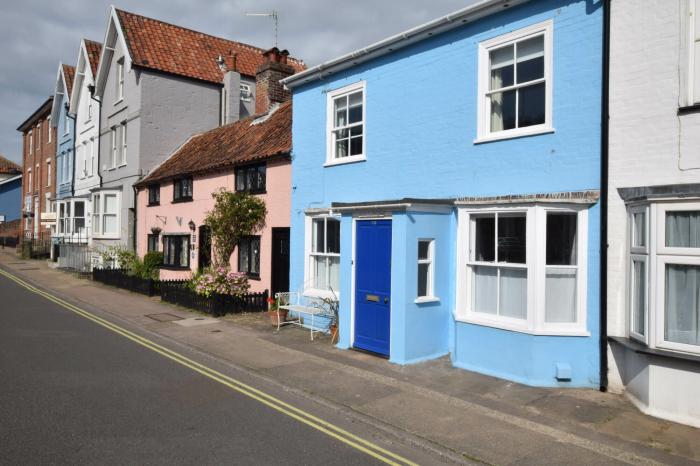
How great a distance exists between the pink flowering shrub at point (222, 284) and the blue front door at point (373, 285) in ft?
19.1

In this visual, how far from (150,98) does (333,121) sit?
14.7 metres

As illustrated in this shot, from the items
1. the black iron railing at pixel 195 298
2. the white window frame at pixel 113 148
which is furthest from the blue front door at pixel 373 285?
the white window frame at pixel 113 148

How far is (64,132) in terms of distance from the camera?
35.8 m

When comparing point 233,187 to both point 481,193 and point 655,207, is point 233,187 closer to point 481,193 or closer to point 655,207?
point 481,193

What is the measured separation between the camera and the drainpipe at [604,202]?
25.3ft

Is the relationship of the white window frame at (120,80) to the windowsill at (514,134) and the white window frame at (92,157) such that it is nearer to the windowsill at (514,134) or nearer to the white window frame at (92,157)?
the white window frame at (92,157)

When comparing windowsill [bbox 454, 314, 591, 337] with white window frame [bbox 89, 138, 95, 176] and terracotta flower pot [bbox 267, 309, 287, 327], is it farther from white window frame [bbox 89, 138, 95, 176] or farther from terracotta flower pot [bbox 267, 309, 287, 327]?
white window frame [bbox 89, 138, 95, 176]

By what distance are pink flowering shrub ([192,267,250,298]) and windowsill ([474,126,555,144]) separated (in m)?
8.67

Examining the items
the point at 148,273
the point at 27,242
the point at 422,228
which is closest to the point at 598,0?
the point at 422,228

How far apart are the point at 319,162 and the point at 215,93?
14.9 m

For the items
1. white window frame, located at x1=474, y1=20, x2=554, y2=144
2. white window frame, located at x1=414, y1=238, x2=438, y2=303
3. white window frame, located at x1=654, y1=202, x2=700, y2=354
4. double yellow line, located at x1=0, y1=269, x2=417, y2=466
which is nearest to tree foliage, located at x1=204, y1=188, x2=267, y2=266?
double yellow line, located at x1=0, y1=269, x2=417, y2=466

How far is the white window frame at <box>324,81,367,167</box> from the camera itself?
11742 mm

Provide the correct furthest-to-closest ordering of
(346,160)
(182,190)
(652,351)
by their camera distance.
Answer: (182,190) < (346,160) < (652,351)

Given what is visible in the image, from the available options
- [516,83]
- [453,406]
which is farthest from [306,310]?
[516,83]
